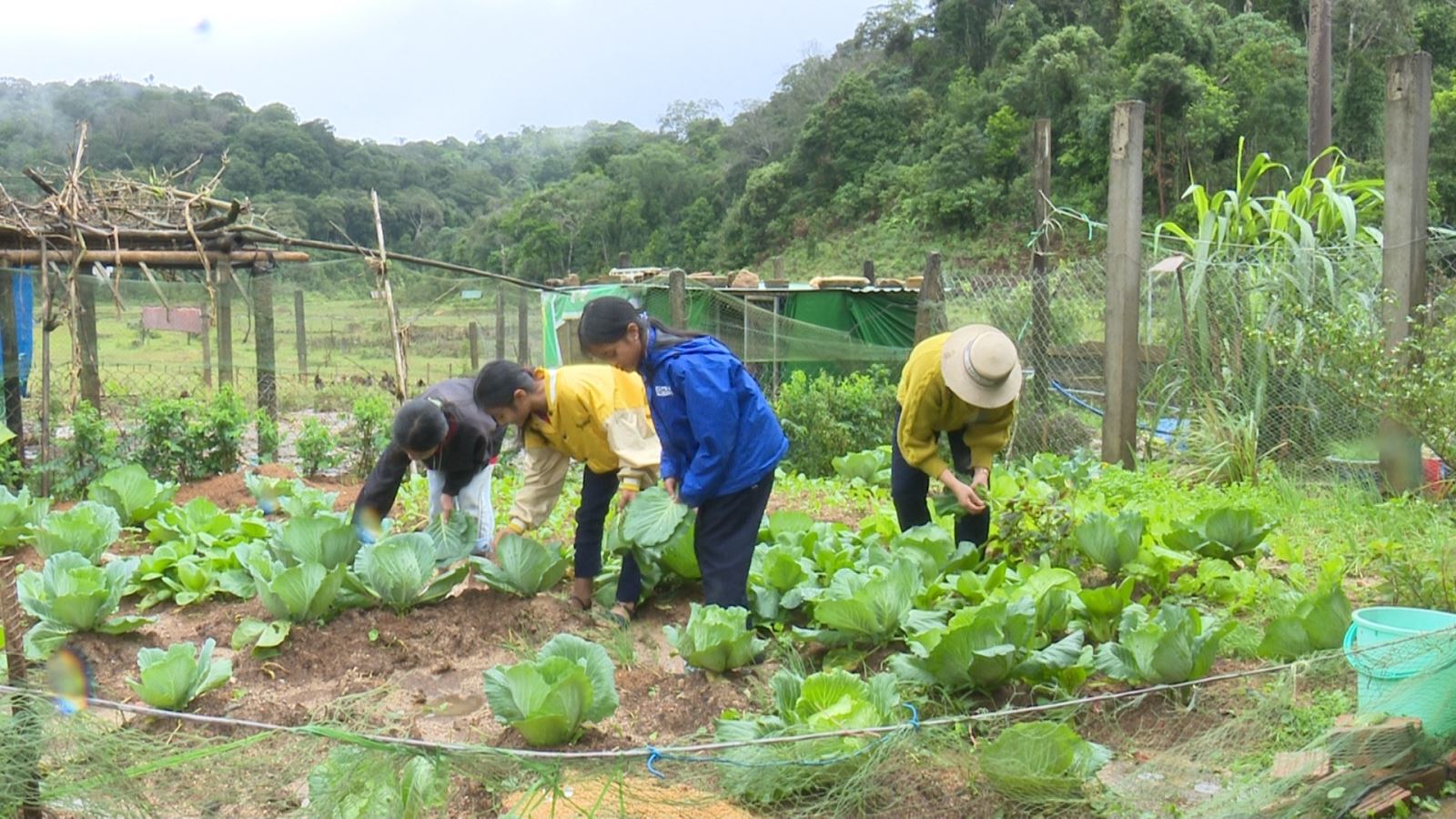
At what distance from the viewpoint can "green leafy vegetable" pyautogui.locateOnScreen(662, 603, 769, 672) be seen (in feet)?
12.9

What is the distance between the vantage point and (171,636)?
16.3 feet

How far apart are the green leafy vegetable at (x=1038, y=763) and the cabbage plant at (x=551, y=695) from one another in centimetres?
108

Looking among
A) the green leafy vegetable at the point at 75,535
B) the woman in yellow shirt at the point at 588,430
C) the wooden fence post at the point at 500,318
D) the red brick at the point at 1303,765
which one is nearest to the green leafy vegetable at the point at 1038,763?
the red brick at the point at 1303,765

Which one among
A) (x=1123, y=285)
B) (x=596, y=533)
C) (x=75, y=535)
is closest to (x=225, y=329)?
(x=75, y=535)

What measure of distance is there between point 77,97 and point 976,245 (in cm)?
3079

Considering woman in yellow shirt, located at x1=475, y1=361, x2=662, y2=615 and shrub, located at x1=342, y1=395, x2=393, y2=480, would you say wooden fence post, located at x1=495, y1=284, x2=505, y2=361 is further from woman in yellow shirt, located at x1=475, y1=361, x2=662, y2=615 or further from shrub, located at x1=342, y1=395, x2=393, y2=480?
woman in yellow shirt, located at x1=475, y1=361, x2=662, y2=615

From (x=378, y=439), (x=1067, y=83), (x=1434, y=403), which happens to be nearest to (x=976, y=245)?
(x=1067, y=83)

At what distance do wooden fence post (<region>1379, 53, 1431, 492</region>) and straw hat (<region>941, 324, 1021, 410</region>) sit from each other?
10.2 ft

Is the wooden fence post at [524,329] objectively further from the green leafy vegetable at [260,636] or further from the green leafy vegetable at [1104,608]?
the green leafy vegetable at [1104,608]

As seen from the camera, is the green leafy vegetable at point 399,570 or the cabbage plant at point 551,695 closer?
the cabbage plant at point 551,695

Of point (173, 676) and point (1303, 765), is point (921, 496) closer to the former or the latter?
point (1303, 765)

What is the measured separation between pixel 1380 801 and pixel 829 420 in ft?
20.4

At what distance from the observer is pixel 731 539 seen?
172 inches

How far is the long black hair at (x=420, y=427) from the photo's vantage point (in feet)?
16.0
